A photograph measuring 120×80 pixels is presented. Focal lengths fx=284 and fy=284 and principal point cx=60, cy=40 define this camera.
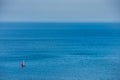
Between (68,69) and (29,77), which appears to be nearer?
(29,77)

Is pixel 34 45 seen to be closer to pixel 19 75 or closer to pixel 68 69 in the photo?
pixel 68 69

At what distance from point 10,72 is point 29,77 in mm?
641

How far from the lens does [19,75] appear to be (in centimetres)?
578

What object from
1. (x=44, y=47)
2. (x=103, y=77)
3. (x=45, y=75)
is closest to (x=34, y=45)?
(x=44, y=47)

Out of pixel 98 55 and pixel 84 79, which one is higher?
pixel 84 79

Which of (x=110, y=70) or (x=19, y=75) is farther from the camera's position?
(x=110, y=70)

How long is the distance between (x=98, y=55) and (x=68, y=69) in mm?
2016

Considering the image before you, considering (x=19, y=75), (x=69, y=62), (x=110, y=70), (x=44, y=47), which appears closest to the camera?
(x=19, y=75)

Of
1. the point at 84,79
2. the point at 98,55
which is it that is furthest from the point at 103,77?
the point at 98,55

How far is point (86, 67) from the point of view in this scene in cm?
681

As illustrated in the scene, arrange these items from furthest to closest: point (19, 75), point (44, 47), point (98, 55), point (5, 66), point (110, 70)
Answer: point (44, 47)
point (98, 55)
point (5, 66)
point (110, 70)
point (19, 75)

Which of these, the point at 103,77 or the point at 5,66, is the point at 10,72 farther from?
the point at 103,77

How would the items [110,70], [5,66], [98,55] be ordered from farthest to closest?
[98,55] < [5,66] < [110,70]

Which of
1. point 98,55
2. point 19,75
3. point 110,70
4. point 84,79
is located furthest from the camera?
point 98,55
